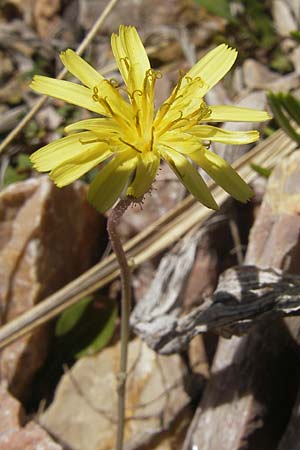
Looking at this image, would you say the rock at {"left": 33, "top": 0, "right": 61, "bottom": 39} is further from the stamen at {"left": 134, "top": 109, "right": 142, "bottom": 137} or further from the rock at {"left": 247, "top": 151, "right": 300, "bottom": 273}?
the stamen at {"left": 134, "top": 109, "right": 142, "bottom": 137}

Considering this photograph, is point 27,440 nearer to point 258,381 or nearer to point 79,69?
point 258,381

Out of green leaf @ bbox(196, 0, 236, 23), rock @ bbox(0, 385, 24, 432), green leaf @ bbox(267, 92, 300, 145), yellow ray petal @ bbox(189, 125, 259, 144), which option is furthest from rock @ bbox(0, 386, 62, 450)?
green leaf @ bbox(196, 0, 236, 23)

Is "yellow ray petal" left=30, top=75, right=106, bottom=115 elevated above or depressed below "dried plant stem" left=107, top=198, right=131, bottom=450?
above

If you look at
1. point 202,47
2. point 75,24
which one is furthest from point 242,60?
point 75,24

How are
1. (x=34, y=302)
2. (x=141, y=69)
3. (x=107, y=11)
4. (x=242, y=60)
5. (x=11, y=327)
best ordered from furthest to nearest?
1. (x=242, y=60)
2. (x=107, y=11)
3. (x=34, y=302)
4. (x=11, y=327)
5. (x=141, y=69)

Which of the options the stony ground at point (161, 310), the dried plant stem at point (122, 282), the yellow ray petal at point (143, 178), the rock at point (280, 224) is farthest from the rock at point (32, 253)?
the yellow ray petal at point (143, 178)

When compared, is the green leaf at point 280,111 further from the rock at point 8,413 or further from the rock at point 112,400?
the rock at point 8,413

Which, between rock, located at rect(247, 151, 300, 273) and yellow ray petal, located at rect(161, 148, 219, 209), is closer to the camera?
yellow ray petal, located at rect(161, 148, 219, 209)

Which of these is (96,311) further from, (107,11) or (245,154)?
(107,11)
